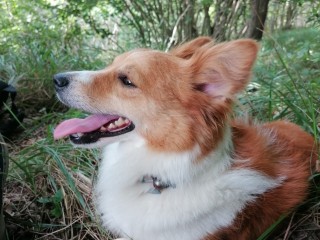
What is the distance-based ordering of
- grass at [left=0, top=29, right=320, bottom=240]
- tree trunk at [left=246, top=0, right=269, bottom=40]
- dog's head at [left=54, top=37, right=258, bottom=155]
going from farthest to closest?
tree trunk at [left=246, top=0, right=269, bottom=40], grass at [left=0, top=29, right=320, bottom=240], dog's head at [left=54, top=37, right=258, bottom=155]

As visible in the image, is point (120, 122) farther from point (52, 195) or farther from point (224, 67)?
point (52, 195)

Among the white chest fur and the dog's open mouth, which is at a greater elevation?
the dog's open mouth

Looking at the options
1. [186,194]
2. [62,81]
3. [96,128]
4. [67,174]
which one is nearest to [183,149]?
[186,194]

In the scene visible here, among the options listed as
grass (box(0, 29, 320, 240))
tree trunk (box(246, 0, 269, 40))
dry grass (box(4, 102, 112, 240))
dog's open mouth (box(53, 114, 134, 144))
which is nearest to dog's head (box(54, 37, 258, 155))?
dog's open mouth (box(53, 114, 134, 144))

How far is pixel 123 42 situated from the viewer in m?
6.59

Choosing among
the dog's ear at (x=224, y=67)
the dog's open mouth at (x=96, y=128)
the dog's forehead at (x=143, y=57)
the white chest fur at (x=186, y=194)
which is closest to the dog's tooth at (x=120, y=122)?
the dog's open mouth at (x=96, y=128)

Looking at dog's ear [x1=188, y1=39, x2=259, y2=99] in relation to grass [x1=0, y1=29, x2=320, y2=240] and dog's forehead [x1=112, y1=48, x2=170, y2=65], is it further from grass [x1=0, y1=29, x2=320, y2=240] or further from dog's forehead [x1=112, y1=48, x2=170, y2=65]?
grass [x1=0, y1=29, x2=320, y2=240]

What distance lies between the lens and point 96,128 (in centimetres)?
209

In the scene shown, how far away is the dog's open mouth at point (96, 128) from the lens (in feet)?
6.73

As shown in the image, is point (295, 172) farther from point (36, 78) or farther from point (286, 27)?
point (286, 27)

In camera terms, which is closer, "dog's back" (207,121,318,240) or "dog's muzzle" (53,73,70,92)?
"dog's back" (207,121,318,240)

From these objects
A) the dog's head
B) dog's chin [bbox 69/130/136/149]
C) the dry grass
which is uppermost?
the dog's head

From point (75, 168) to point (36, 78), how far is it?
81.7 inches

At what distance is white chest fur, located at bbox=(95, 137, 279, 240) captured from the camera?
188cm
